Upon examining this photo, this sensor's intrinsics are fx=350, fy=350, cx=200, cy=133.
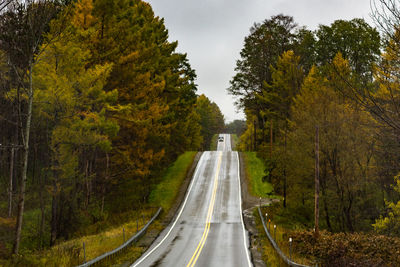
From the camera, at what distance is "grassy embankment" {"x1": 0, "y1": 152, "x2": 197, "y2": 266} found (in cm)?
1390

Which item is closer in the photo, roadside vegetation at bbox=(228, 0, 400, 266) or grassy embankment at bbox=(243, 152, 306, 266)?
roadside vegetation at bbox=(228, 0, 400, 266)

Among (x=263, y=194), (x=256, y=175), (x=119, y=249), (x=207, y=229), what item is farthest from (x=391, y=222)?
(x=256, y=175)

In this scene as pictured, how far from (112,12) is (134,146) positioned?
1156 cm

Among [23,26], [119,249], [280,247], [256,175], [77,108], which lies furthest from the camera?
[256,175]

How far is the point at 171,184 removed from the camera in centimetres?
3781

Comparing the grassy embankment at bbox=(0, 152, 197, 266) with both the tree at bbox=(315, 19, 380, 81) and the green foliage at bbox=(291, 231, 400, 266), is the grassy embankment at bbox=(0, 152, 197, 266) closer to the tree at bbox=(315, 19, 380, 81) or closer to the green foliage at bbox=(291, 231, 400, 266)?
the green foliage at bbox=(291, 231, 400, 266)

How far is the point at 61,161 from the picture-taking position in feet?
68.8

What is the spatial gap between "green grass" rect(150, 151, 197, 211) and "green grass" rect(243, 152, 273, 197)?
7.61 m

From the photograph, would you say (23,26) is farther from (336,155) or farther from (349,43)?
(349,43)

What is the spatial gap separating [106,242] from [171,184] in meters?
18.5

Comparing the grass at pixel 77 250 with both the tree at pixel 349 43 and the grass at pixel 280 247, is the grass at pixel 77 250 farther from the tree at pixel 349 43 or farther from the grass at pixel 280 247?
the tree at pixel 349 43

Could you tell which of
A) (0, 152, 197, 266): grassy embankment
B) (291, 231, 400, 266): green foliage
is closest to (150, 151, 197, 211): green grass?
(0, 152, 197, 266): grassy embankment

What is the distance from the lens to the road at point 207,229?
18.0 meters

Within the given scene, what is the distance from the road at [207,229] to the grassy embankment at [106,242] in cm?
156
